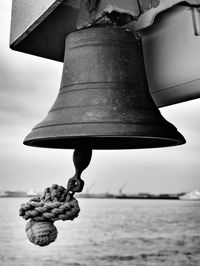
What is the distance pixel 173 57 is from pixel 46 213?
913 mm

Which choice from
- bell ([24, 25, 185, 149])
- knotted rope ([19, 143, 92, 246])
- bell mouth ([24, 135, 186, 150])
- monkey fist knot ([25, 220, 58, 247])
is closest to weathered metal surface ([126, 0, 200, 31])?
bell ([24, 25, 185, 149])

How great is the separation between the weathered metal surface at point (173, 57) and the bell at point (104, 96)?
0.18 meters

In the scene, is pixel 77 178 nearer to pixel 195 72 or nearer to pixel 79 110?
pixel 79 110

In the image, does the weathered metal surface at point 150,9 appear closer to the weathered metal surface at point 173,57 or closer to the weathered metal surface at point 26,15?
the weathered metal surface at point 173,57

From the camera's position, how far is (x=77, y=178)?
2123 mm

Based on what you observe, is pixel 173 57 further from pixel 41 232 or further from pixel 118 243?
pixel 118 243

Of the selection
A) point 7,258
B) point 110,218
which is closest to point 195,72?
point 7,258

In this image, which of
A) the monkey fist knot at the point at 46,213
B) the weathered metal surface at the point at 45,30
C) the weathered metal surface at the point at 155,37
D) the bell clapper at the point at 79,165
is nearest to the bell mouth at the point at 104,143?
the bell clapper at the point at 79,165

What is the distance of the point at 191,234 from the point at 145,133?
69.5m

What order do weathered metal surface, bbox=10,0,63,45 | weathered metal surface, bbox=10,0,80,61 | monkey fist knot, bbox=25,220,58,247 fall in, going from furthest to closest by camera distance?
weathered metal surface, bbox=10,0,80,61 < weathered metal surface, bbox=10,0,63,45 < monkey fist knot, bbox=25,220,58,247

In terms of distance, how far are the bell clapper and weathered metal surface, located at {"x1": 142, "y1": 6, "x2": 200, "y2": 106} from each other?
44 centimetres

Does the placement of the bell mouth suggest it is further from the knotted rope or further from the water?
the water

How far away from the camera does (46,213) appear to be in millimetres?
1961

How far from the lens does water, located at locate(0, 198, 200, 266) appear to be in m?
51.3
